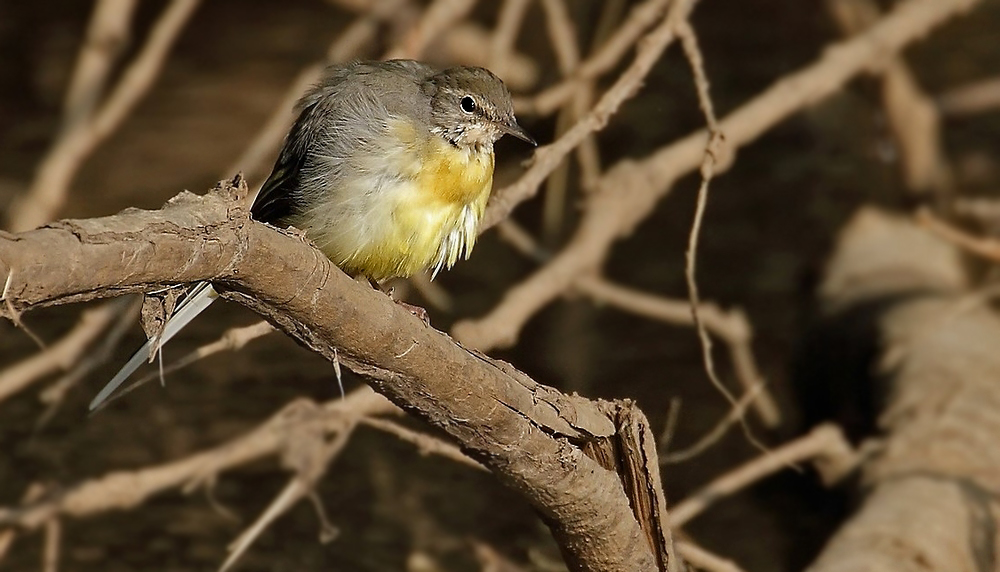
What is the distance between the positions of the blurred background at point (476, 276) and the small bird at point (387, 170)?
0.53 meters

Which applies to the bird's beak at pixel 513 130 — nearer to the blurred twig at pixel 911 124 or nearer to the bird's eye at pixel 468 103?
the bird's eye at pixel 468 103

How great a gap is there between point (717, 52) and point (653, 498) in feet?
26.1

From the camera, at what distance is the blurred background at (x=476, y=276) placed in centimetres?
640

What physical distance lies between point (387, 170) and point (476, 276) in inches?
178

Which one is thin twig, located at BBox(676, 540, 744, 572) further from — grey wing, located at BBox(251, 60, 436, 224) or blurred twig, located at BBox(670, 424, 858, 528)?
grey wing, located at BBox(251, 60, 436, 224)

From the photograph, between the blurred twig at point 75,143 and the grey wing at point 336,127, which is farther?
the blurred twig at point 75,143

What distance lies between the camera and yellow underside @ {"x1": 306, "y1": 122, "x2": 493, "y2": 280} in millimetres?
4051

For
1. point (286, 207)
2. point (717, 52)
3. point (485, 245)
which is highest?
point (717, 52)

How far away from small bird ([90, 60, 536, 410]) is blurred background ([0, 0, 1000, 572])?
0.53 meters

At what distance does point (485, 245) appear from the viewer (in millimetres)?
9078

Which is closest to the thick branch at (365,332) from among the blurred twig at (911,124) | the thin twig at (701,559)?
the thin twig at (701,559)

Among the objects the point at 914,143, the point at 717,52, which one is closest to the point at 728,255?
the point at 914,143

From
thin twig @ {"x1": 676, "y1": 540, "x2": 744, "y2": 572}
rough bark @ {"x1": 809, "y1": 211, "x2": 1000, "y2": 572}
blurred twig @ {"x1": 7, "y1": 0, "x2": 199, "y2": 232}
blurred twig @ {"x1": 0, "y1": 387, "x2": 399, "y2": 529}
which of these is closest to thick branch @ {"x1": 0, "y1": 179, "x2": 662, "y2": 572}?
thin twig @ {"x1": 676, "y1": 540, "x2": 744, "y2": 572}

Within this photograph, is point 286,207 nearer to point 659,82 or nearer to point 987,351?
point 987,351
